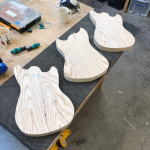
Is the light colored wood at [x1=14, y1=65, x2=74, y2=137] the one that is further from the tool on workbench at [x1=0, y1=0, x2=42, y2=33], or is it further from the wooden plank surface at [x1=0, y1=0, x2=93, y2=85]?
the tool on workbench at [x1=0, y1=0, x2=42, y2=33]

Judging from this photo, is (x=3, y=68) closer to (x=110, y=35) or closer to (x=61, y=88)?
(x=61, y=88)

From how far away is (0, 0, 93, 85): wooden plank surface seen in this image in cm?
87

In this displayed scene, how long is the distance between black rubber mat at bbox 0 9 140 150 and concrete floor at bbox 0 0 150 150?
682 millimetres

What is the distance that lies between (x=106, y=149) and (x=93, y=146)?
114 mm

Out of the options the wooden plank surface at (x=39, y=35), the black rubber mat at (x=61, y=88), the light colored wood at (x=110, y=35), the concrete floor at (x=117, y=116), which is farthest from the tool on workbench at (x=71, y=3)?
the concrete floor at (x=117, y=116)

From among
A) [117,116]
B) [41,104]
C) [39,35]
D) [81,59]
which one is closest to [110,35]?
[81,59]

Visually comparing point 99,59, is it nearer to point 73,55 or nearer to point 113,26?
point 73,55

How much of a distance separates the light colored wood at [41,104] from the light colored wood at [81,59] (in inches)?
3.8

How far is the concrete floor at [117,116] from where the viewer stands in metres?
1.23

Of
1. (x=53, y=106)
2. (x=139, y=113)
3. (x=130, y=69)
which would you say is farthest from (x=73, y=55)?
(x=130, y=69)

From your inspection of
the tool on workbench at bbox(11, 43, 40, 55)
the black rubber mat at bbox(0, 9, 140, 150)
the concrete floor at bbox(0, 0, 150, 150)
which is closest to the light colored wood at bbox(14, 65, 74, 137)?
the black rubber mat at bbox(0, 9, 140, 150)

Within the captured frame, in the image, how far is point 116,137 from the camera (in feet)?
4.16

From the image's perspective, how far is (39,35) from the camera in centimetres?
101

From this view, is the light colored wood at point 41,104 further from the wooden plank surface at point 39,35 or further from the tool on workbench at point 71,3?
the tool on workbench at point 71,3
